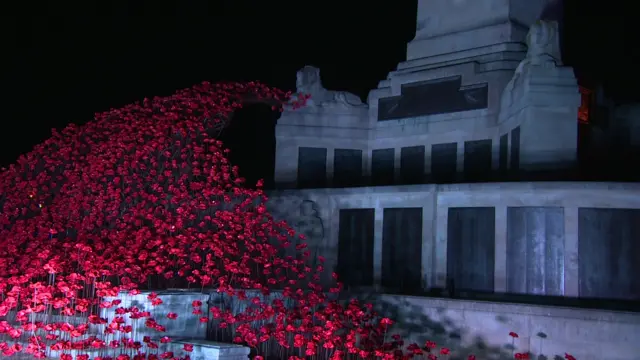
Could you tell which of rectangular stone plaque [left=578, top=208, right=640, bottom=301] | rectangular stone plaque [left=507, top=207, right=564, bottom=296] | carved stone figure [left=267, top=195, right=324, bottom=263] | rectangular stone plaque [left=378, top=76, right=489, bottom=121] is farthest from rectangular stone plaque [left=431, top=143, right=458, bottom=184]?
rectangular stone plaque [left=578, top=208, right=640, bottom=301]

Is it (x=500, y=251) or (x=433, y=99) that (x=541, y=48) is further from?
(x=500, y=251)

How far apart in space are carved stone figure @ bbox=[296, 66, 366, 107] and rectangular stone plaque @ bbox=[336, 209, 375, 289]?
5.30 m

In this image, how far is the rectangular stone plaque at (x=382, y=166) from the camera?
1007 inches

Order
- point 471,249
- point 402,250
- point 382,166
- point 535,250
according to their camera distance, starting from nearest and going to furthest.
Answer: point 535,250, point 471,249, point 402,250, point 382,166

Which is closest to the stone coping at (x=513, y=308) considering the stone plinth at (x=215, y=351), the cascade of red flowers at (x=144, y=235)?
the stone plinth at (x=215, y=351)

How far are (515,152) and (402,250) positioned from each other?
14.6 feet

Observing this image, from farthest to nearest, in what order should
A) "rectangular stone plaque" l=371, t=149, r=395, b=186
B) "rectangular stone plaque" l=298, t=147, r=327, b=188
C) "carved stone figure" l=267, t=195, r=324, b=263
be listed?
1. "rectangular stone plaque" l=298, t=147, r=327, b=188
2. "rectangular stone plaque" l=371, t=149, r=395, b=186
3. "carved stone figure" l=267, t=195, r=324, b=263

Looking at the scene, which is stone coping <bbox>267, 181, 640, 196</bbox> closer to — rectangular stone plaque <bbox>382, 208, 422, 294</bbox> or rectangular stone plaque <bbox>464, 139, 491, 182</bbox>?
rectangular stone plaque <bbox>382, 208, 422, 294</bbox>

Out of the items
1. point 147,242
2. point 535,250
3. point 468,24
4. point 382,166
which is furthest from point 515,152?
point 147,242

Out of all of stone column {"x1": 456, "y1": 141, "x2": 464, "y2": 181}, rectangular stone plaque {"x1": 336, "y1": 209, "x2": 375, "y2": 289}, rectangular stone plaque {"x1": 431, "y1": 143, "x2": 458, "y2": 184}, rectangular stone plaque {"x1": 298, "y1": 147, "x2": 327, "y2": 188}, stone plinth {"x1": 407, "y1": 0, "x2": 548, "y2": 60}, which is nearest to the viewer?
rectangular stone plaque {"x1": 336, "y1": 209, "x2": 375, "y2": 289}

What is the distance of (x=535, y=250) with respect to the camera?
18.9 meters

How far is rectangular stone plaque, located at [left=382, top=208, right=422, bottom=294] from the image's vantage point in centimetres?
2123

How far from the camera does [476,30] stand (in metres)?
25.7

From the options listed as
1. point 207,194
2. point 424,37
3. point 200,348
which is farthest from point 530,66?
point 200,348
